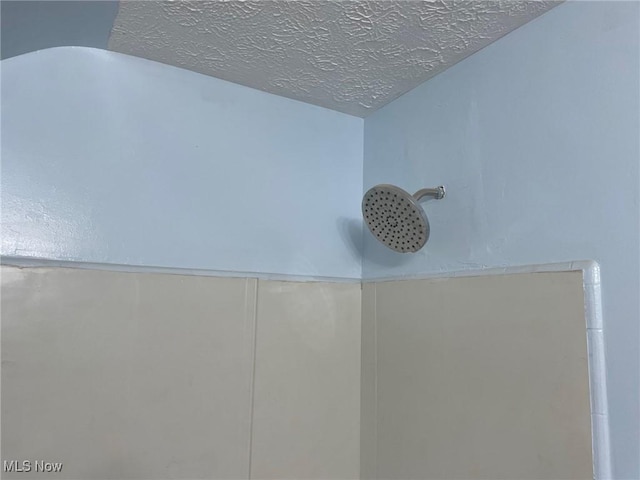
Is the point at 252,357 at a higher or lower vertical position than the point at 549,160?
lower

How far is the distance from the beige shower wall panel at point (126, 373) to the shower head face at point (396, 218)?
31 centimetres

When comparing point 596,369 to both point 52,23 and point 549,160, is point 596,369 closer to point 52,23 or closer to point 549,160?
point 549,160

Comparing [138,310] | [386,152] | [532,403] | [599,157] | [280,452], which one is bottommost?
[280,452]

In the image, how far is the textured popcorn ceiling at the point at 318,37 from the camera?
776 mm

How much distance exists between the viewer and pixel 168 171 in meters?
0.96

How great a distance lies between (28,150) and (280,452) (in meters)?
0.77

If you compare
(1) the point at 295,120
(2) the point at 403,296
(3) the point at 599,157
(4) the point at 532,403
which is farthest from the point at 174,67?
(4) the point at 532,403

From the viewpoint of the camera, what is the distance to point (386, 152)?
1.12 meters

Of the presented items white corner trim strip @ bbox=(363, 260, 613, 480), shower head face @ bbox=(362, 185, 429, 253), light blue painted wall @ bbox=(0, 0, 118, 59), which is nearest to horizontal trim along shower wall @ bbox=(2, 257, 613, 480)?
white corner trim strip @ bbox=(363, 260, 613, 480)

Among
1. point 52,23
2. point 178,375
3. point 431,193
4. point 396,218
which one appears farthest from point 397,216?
point 52,23

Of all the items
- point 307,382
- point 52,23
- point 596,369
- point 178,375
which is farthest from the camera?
point 307,382

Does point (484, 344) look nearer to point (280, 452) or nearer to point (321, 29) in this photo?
point (280, 452)

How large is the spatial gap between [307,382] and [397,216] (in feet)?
1.45

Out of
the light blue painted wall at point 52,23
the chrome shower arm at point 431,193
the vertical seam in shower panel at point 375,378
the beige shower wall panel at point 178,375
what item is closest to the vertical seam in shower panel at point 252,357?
the beige shower wall panel at point 178,375
